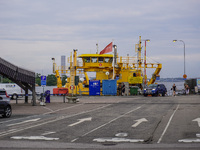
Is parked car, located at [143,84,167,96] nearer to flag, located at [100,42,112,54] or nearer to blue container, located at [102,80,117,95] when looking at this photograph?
blue container, located at [102,80,117,95]

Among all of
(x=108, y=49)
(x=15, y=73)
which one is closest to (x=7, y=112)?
(x=15, y=73)

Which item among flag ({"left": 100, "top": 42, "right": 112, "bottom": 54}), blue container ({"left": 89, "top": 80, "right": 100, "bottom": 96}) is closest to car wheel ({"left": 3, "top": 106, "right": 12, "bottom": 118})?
flag ({"left": 100, "top": 42, "right": 112, "bottom": 54})

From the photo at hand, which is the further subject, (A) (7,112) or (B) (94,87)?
(B) (94,87)

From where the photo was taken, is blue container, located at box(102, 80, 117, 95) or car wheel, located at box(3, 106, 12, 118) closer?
car wheel, located at box(3, 106, 12, 118)

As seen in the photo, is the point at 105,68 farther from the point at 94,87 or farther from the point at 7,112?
the point at 7,112

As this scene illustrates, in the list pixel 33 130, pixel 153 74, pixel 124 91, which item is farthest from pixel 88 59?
pixel 33 130

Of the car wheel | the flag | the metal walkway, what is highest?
the flag

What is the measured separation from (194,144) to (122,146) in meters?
2.22

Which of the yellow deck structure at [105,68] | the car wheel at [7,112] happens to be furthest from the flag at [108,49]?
the car wheel at [7,112]

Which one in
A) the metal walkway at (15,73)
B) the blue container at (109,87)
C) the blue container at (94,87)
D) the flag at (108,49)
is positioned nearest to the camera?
the metal walkway at (15,73)

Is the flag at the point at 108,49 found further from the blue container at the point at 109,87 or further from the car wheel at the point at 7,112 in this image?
the car wheel at the point at 7,112

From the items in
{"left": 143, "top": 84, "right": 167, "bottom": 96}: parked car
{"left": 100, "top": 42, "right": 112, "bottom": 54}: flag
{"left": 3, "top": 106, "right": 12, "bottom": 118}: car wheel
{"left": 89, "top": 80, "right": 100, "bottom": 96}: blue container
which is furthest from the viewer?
{"left": 89, "top": 80, "right": 100, "bottom": 96}: blue container

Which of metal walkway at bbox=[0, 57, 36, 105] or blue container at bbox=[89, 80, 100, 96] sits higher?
metal walkway at bbox=[0, 57, 36, 105]

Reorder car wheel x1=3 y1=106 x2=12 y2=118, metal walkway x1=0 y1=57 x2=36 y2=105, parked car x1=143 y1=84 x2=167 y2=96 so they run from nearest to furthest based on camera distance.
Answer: car wheel x1=3 y1=106 x2=12 y2=118 < metal walkway x1=0 y1=57 x2=36 y2=105 < parked car x1=143 y1=84 x2=167 y2=96
